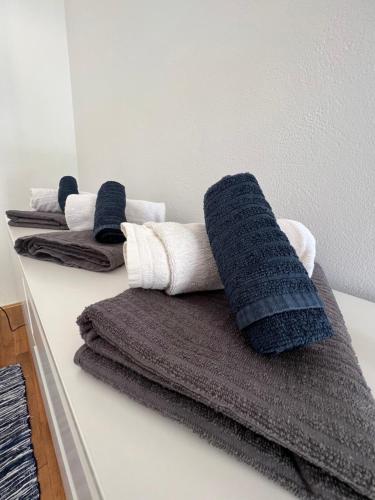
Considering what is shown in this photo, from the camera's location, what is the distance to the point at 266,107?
0.51 metres

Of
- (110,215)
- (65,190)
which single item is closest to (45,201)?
(65,190)

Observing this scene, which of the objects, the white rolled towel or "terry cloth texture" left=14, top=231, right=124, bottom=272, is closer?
the white rolled towel

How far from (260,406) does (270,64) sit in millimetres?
592

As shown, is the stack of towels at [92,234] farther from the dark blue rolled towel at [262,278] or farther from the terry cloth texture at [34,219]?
the dark blue rolled towel at [262,278]

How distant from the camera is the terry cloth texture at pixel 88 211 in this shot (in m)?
0.66

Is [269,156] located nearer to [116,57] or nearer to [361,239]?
[361,239]

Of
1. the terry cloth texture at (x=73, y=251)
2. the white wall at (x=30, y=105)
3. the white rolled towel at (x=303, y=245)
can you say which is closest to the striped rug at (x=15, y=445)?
the white wall at (x=30, y=105)

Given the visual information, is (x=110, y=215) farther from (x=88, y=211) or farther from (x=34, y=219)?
(x=34, y=219)

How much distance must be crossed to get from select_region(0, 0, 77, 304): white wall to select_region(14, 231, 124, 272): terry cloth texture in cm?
100

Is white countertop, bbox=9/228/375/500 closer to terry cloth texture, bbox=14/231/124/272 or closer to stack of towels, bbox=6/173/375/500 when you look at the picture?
stack of towels, bbox=6/173/375/500

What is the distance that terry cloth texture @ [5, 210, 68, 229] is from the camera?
81cm

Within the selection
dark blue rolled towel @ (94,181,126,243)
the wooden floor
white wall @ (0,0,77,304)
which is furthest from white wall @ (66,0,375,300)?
the wooden floor

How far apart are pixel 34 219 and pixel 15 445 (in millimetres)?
760

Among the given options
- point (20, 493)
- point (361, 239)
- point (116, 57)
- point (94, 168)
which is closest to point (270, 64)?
point (361, 239)
